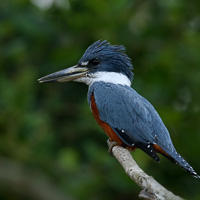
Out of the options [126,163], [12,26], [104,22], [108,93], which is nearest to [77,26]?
[104,22]

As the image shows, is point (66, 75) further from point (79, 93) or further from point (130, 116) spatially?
point (79, 93)

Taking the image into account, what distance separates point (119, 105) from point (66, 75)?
585 mm

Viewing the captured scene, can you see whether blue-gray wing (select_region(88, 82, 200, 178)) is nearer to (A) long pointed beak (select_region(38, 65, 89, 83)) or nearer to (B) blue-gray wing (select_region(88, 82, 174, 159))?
(B) blue-gray wing (select_region(88, 82, 174, 159))

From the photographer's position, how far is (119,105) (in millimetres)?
4469

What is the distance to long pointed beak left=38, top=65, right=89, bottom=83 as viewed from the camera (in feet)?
15.4

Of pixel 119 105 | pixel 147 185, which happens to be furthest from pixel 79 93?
pixel 147 185

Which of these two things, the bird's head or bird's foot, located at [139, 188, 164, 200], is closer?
bird's foot, located at [139, 188, 164, 200]

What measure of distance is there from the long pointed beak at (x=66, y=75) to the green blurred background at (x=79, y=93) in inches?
34.9

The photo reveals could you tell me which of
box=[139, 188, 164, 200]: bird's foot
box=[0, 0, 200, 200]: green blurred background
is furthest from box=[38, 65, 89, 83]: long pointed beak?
box=[139, 188, 164, 200]: bird's foot

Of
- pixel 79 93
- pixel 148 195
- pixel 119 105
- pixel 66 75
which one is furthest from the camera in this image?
pixel 79 93

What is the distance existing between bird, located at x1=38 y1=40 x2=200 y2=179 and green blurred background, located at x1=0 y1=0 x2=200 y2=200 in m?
0.86

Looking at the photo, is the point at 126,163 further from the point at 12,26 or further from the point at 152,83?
the point at 12,26

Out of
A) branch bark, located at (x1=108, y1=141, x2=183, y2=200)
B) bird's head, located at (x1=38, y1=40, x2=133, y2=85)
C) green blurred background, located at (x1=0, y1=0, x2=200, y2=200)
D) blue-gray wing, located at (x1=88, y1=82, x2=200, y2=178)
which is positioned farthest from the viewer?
green blurred background, located at (x1=0, y1=0, x2=200, y2=200)

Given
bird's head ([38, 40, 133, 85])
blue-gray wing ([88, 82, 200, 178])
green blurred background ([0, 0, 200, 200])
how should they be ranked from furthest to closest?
1. green blurred background ([0, 0, 200, 200])
2. bird's head ([38, 40, 133, 85])
3. blue-gray wing ([88, 82, 200, 178])
